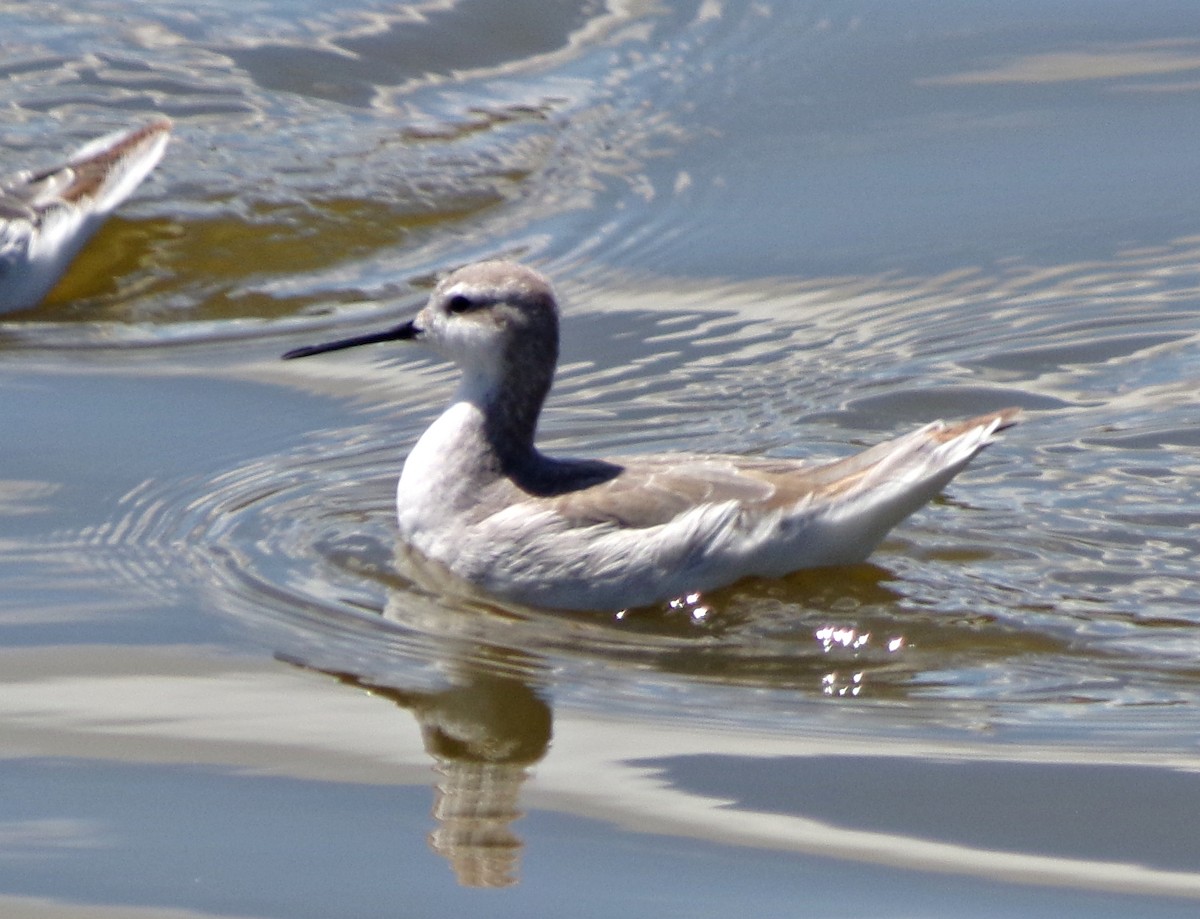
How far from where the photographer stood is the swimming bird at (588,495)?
6.64 metres

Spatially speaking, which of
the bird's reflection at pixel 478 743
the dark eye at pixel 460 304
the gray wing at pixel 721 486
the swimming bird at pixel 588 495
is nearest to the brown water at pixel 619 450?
the bird's reflection at pixel 478 743

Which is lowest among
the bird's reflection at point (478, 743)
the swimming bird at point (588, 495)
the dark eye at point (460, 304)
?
the bird's reflection at point (478, 743)

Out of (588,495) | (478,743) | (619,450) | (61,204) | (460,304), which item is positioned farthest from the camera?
(61,204)

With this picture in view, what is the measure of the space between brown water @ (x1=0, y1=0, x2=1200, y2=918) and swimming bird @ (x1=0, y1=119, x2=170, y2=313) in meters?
0.17

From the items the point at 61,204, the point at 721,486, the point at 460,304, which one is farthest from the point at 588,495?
the point at 61,204

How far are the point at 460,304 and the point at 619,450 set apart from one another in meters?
1.02

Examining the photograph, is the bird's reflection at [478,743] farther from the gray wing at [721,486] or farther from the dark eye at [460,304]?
the dark eye at [460,304]

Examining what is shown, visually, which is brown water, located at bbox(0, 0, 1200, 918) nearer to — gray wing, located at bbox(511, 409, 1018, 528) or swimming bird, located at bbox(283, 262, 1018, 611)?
swimming bird, located at bbox(283, 262, 1018, 611)

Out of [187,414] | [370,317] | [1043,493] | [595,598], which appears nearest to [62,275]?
[370,317]

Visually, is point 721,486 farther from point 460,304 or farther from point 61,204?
point 61,204

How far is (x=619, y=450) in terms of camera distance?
307 inches

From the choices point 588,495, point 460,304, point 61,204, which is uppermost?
point 61,204

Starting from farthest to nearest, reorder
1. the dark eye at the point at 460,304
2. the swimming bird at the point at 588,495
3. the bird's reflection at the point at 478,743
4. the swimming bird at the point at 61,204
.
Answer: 1. the swimming bird at the point at 61,204
2. the dark eye at the point at 460,304
3. the swimming bird at the point at 588,495
4. the bird's reflection at the point at 478,743

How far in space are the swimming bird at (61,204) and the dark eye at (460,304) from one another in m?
3.19
